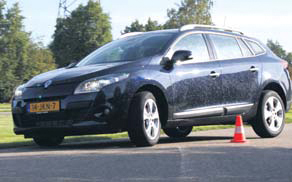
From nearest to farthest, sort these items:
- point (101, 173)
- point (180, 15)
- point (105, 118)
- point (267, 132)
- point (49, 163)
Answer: point (101, 173)
point (49, 163)
point (105, 118)
point (267, 132)
point (180, 15)

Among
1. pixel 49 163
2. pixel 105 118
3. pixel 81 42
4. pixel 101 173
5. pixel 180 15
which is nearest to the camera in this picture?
pixel 101 173

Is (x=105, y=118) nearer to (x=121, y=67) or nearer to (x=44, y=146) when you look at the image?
(x=121, y=67)

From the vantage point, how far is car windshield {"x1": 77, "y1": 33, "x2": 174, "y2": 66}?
9.17 metres

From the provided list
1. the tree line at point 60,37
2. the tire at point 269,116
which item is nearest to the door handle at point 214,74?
the tire at point 269,116

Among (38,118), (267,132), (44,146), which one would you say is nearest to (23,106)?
(38,118)

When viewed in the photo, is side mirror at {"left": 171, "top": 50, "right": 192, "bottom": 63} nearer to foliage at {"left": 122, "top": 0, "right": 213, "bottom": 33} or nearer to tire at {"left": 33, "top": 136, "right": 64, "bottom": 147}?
tire at {"left": 33, "top": 136, "right": 64, "bottom": 147}

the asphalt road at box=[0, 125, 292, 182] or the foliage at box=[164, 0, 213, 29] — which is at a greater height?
the foliage at box=[164, 0, 213, 29]

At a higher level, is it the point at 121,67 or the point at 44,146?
the point at 121,67

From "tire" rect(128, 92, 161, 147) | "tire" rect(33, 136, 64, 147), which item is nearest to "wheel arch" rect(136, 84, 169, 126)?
"tire" rect(128, 92, 161, 147)

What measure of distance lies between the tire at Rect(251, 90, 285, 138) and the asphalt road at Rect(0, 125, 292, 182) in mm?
1616

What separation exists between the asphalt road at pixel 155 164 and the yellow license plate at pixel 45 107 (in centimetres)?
56

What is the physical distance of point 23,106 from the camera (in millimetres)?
8648

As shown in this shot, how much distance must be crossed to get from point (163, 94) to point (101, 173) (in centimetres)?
315

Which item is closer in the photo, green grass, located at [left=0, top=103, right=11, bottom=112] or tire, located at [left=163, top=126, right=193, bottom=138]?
tire, located at [left=163, top=126, right=193, bottom=138]
